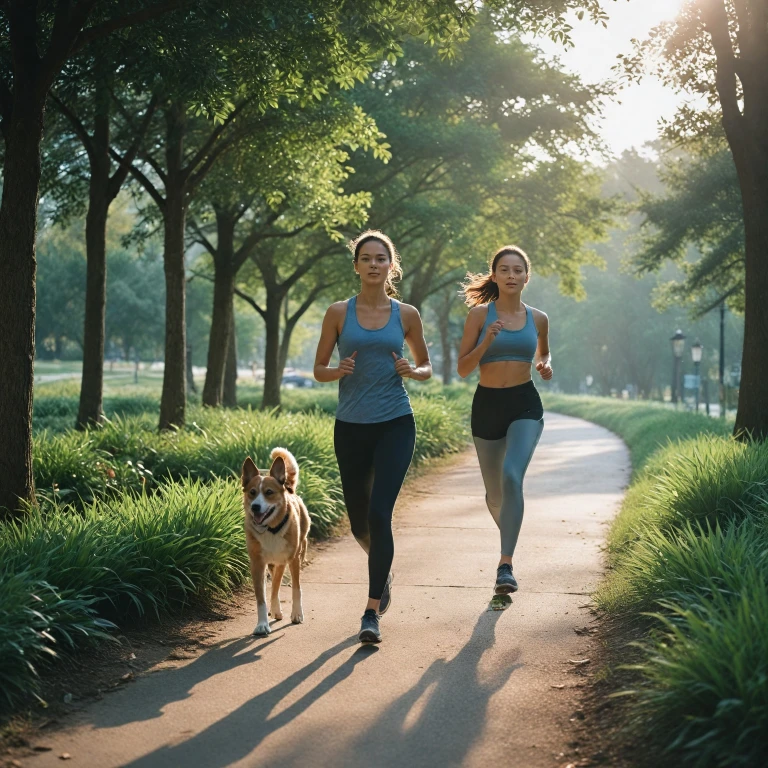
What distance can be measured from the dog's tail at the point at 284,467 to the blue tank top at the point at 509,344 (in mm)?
1517

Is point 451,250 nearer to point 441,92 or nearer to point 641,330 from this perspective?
point 441,92

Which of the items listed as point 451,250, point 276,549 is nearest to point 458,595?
point 276,549

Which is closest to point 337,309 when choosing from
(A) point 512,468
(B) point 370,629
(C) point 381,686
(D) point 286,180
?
(A) point 512,468

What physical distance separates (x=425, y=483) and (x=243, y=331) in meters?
47.9

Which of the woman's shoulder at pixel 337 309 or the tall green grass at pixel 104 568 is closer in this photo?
the tall green grass at pixel 104 568

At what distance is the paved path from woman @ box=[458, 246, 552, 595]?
0.71 m

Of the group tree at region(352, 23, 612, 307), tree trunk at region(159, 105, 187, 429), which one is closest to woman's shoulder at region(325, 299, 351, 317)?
tree trunk at region(159, 105, 187, 429)

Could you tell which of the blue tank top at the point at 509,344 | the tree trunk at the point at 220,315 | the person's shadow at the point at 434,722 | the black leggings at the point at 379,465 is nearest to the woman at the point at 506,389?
the blue tank top at the point at 509,344

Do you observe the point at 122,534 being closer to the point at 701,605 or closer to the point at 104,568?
the point at 104,568

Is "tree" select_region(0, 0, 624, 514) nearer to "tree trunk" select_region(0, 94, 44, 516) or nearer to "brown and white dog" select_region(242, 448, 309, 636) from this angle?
"tree trunk" select_region(0, 94, 44, 516)

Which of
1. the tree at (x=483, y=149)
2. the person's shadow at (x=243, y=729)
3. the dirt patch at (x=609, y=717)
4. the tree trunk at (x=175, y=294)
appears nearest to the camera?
the dirt patch at (x=609, y=717)

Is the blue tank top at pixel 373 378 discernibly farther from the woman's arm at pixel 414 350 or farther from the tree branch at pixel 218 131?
the tree branch at pixel 218 131

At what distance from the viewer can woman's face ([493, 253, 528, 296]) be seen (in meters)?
6.91

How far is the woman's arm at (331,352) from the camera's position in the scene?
5.94 m
